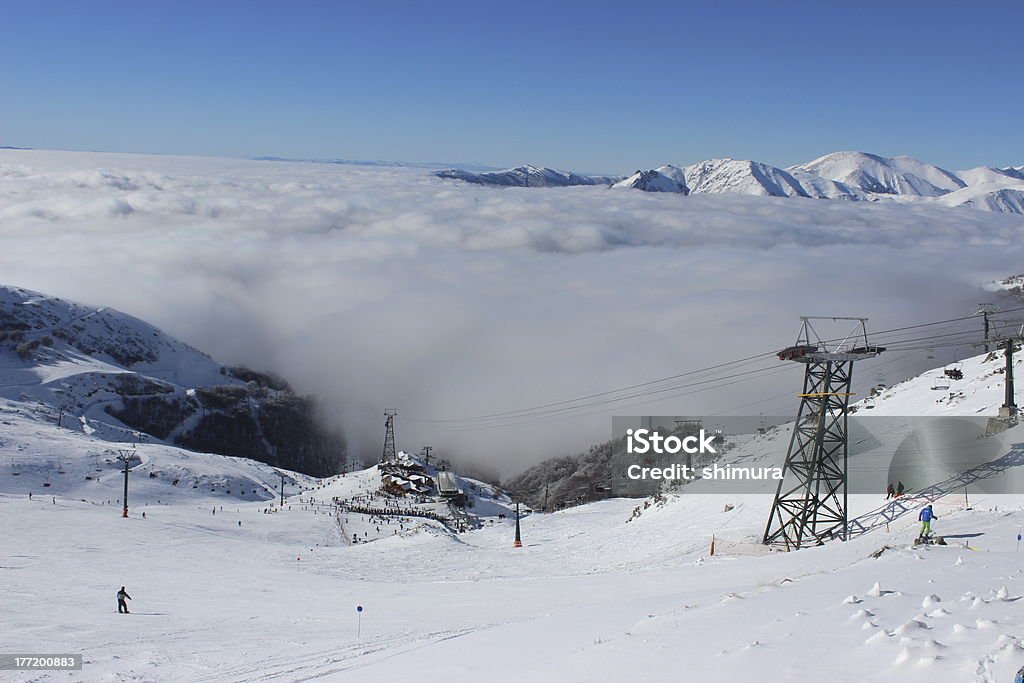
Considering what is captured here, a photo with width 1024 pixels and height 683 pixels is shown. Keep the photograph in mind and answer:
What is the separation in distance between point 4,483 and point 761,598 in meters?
57.1

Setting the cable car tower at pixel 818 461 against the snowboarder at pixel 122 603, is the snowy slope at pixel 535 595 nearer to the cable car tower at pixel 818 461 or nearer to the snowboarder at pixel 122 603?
the snowboarder at pixel 122 603

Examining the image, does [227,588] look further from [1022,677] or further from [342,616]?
[1022,677]

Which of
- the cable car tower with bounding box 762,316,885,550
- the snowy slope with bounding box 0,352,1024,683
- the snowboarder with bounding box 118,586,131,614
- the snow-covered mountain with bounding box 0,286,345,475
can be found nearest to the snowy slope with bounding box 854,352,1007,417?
the snowy slope with bounding box 0,352,1024,683

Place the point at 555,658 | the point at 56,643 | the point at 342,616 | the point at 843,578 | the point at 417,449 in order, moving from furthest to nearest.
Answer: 1. the point at 417,449
2. the point at 342,616
3. the point at 56,643
4. the point at 843,578
5. the point at 555,658

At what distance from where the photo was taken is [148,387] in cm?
14038

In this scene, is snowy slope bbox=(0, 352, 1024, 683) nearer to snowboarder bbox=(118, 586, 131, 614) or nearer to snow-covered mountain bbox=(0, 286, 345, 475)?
snowboarder bbox=(118, 586, 131, 614)

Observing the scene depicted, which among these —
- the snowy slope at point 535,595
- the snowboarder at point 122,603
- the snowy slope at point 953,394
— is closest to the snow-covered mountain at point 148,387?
the snowy slope at point 535,595

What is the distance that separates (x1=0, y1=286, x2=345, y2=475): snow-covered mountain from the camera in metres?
127

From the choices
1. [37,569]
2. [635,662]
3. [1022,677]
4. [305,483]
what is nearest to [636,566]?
[635,662]

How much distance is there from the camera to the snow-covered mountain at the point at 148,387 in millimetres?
127000

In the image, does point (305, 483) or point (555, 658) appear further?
point (305, 483)

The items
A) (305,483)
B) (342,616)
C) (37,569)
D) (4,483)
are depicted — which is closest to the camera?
(342,616)

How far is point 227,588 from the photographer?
2928 centimetres

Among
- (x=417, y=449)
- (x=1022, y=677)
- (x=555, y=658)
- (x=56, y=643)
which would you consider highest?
(x=1022, y=677)
